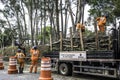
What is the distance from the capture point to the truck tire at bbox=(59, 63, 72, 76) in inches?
676

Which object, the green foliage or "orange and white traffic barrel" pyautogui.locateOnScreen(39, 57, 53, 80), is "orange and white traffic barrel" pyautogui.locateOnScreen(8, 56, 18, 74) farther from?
the green foliage

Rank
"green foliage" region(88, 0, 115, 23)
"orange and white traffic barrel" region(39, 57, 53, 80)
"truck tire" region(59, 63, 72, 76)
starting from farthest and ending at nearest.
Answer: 1. "green foliage" region(88, 0, 115, 23)
2. "truck tire" region(59, 63, 72, 76)
3. "orange and white traffic barrel" region(39, 57, 53, 80)

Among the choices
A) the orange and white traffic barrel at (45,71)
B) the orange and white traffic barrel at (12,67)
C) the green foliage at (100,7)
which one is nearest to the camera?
the orange and white traffic barrel at (45,71)

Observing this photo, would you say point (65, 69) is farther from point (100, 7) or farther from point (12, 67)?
point (100, 7)

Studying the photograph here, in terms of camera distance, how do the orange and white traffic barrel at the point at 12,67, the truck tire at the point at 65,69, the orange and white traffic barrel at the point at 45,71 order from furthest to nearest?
the orange and white traffic barrel at the point at 12,67
the truck tire at the point at 65,69
the orange and white traffic barrel at the point at 45,71

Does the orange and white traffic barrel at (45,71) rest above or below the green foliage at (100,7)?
below

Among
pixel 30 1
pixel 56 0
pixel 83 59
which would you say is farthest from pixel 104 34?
pixel 30 1

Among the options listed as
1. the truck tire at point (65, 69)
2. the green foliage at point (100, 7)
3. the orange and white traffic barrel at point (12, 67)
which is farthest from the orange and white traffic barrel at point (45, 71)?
the green foliage at point (100, 7)

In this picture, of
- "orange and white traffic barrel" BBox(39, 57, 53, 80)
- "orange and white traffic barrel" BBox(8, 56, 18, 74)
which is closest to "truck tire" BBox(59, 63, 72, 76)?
Result: "orange and white traffic barrel" BBox(8, 56, 18, 74)

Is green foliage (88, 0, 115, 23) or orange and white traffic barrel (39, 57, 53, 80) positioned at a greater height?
green foliage (88, 0, 115, 23)

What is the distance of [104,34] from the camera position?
1616 centimetres

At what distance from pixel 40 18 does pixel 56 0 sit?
8708 mm

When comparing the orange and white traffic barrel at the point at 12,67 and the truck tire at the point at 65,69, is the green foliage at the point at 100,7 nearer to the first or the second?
the truck tire at the point at 65,69

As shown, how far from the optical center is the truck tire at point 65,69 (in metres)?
17.2
